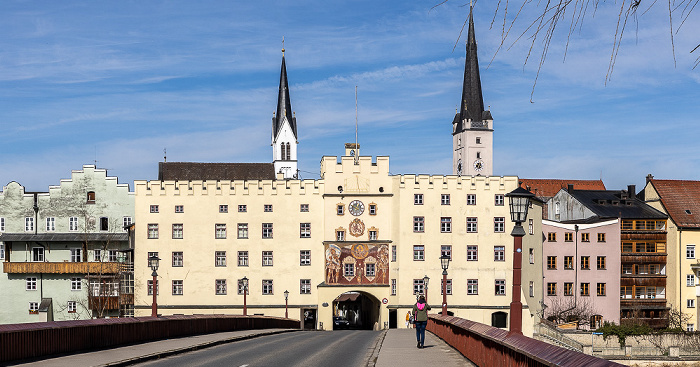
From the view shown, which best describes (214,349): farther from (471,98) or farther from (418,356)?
(471,98)

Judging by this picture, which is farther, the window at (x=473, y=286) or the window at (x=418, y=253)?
the window at (x=418, y=253)

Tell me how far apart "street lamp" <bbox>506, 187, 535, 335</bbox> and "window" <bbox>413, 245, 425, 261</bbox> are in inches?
2655

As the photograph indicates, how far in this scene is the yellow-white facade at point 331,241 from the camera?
8700 centimetres

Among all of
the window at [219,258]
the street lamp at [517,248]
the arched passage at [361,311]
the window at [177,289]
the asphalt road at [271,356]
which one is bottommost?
the arched passage at [361,311]

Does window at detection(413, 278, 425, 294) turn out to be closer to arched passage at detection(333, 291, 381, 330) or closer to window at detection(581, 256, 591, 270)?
arched passage at detection(333, 291, 381, 330)

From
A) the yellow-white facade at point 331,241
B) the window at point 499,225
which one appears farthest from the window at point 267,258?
the window at point 499,225

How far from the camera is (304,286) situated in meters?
87.6

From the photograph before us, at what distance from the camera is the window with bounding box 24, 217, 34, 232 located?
90.4 m

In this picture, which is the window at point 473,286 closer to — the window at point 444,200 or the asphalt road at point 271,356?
the window at point 444,200

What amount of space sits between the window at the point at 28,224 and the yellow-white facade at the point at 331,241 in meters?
11.3

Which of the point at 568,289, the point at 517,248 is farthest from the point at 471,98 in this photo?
the point at 517,248

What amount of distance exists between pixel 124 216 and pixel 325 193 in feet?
67.1

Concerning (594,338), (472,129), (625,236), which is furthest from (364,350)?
(472,129)

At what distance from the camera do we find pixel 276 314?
8662 centimetres
